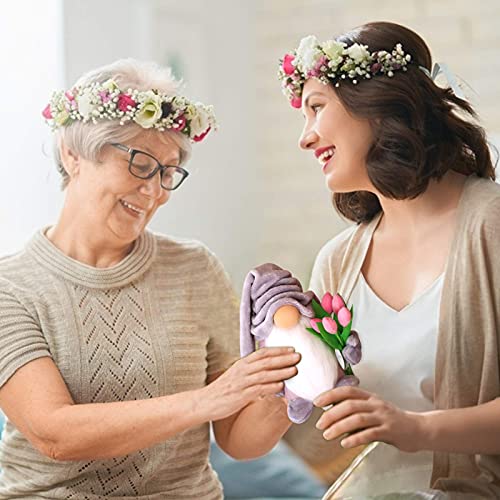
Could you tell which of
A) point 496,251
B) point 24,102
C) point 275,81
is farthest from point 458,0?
point 496,251

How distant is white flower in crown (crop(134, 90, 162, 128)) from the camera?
202cm

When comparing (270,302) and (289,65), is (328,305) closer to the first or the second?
(270,302)

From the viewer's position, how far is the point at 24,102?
3.54 metres

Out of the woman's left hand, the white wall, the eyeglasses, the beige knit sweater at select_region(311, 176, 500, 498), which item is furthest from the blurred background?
the woman's left hand

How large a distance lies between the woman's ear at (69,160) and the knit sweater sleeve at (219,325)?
0.39 meters

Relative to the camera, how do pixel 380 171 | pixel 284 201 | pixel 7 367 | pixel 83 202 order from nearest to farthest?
pixel 380 171
pixel 7 367
pixel 83 202
pixel 284 201

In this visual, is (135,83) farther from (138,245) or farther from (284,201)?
(284,201)

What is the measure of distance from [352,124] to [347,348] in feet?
1.40

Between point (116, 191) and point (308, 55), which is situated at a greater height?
point (308, 55)

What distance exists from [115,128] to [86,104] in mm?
76

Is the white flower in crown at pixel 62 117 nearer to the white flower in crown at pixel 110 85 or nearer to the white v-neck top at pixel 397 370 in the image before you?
the white flower in crown at pixel 110 85

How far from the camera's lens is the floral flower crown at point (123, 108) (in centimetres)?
201

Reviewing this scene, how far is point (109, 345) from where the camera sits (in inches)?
82.0

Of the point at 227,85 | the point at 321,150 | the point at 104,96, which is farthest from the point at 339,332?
the point at 227,85
